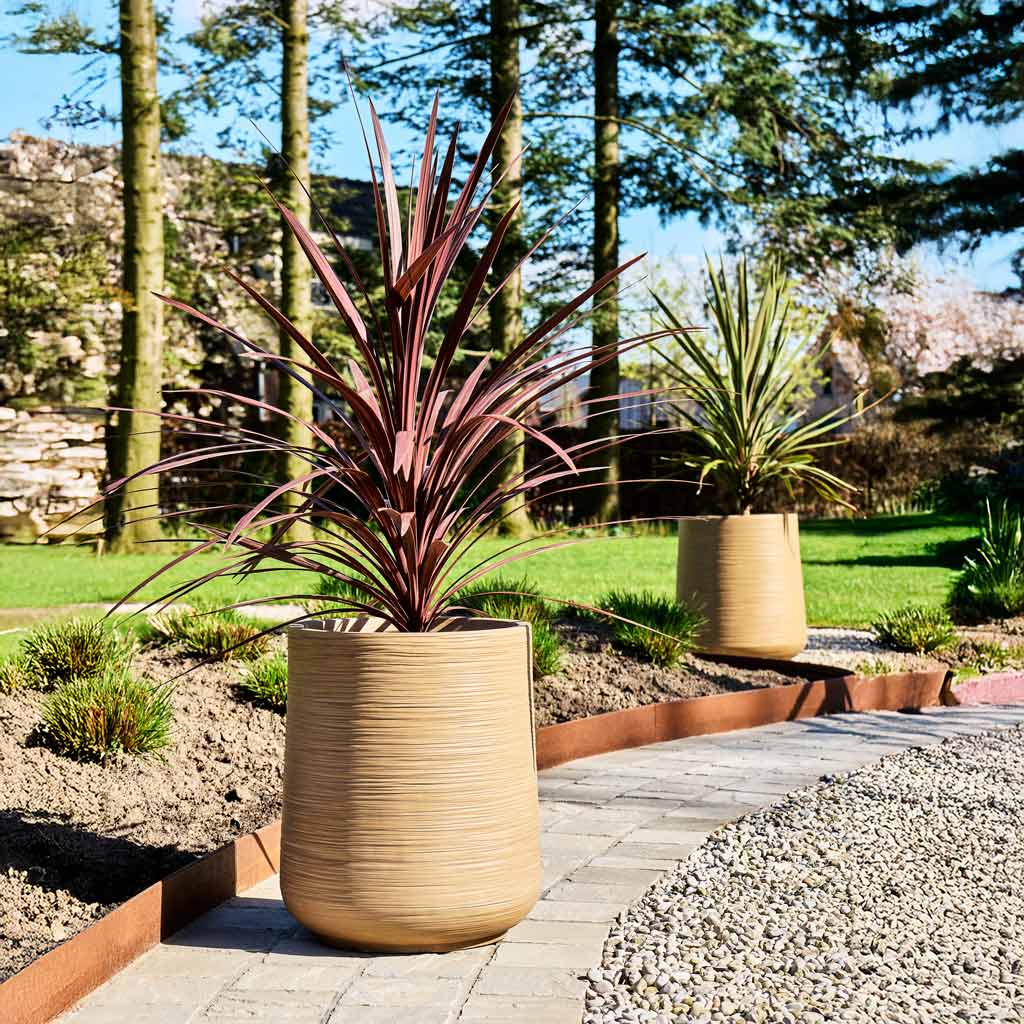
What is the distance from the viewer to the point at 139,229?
11.5 m

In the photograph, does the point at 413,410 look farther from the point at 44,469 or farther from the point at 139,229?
the point at 44,469

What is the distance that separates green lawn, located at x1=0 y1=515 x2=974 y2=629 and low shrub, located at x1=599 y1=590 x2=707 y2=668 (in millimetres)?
1482

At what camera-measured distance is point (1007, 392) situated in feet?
45.4

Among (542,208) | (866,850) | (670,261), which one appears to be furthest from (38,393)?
(670,261)

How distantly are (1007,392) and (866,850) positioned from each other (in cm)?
1214

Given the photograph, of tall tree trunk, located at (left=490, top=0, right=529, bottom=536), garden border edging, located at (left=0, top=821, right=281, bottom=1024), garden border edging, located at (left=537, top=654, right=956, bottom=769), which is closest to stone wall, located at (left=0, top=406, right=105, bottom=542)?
tall tree trunk, located at (left=490, top=0, right=529, bottom=536)

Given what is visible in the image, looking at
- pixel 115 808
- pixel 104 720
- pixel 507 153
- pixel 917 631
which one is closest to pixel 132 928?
pixel 115 808

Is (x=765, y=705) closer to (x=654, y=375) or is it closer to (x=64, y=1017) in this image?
(x=64, y=1017)

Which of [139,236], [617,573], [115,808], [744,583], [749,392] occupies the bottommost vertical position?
[115,808]

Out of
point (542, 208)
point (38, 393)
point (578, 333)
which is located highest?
point (542, 208)

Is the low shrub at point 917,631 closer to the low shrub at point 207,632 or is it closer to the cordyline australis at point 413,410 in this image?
the low shrub at point 207,632

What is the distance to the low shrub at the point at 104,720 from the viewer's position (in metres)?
3.20

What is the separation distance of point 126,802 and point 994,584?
6.05 m

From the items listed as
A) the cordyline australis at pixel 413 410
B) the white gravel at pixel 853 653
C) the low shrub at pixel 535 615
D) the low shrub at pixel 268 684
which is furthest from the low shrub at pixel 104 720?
the white gravel at pixel 853 653
